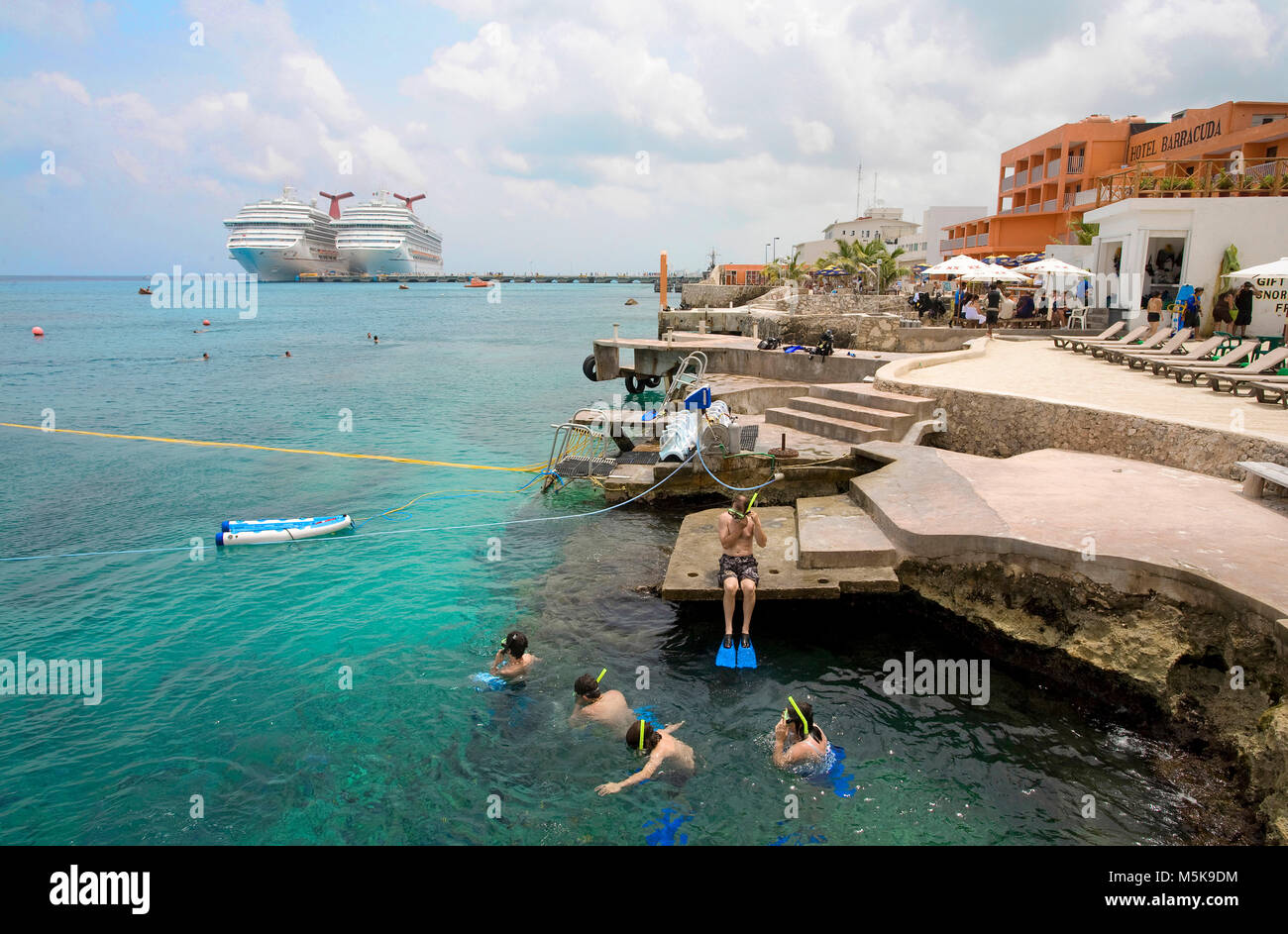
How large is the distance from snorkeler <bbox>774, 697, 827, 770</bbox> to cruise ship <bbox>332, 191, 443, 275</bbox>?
163m

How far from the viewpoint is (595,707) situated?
7.25 metres

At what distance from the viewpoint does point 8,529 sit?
14.5 metres

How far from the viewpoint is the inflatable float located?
42.6 ft

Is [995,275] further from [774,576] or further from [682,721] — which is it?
[682,721]

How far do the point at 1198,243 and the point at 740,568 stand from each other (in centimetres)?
1805

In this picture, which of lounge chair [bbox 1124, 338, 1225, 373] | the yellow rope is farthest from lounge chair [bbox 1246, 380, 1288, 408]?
the yellow rope

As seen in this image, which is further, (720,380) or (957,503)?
(720,380)

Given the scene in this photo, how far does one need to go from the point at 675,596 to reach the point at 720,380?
43.6 feet

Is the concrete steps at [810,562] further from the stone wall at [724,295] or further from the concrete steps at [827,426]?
the stone wall at [724,295]

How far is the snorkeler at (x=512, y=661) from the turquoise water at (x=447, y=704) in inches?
7.9

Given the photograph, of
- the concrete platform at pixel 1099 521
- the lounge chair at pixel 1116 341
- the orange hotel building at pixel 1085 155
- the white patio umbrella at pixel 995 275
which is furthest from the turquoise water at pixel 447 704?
the orange hotel building at pixel 1085 155

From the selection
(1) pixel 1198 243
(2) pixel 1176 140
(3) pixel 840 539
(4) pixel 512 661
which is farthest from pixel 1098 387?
(2) pixel 1176 140
